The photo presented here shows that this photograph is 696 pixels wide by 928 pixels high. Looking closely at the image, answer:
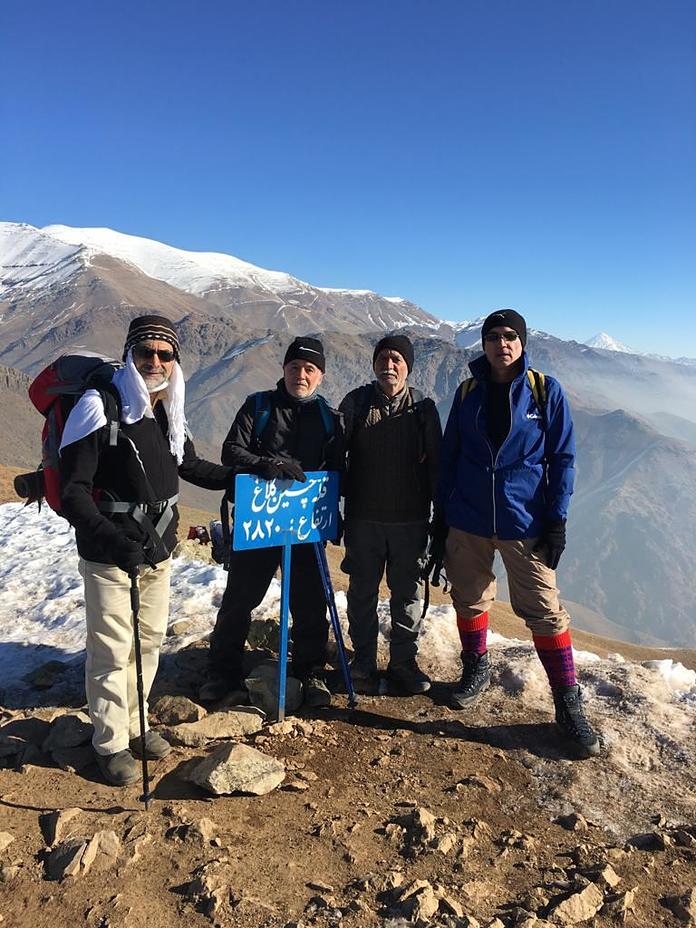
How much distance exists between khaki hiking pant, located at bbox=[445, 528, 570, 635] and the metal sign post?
1200mm

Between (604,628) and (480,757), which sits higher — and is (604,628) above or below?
below

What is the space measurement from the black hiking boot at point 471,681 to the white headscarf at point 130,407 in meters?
3.52

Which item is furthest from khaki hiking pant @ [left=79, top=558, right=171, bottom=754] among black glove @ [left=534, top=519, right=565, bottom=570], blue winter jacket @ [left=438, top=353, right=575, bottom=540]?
black glove @ [left=534, top=519, right=565, bottom=570]

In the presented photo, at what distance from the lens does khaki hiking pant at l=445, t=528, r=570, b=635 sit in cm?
534

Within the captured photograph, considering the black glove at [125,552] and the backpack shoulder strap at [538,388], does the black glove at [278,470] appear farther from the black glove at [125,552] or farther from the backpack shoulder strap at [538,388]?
the backpack shoulder strap at [538,388]

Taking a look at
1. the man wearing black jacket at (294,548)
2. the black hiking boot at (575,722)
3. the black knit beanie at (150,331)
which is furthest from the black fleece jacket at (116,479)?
the black hiking boot at (575,722)

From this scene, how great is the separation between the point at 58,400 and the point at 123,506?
893 mm

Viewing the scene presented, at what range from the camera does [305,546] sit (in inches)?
239

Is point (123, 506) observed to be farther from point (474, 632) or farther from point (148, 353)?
point (474, 632)

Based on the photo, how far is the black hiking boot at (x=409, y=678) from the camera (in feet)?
20.3

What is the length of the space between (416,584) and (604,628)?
18289 centimetres

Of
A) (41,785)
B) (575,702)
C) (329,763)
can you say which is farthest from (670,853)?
(41,785)

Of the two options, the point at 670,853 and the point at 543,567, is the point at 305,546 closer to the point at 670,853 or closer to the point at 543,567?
the point at 543,567

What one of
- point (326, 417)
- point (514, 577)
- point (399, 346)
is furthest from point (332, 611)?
point (399, 346)
